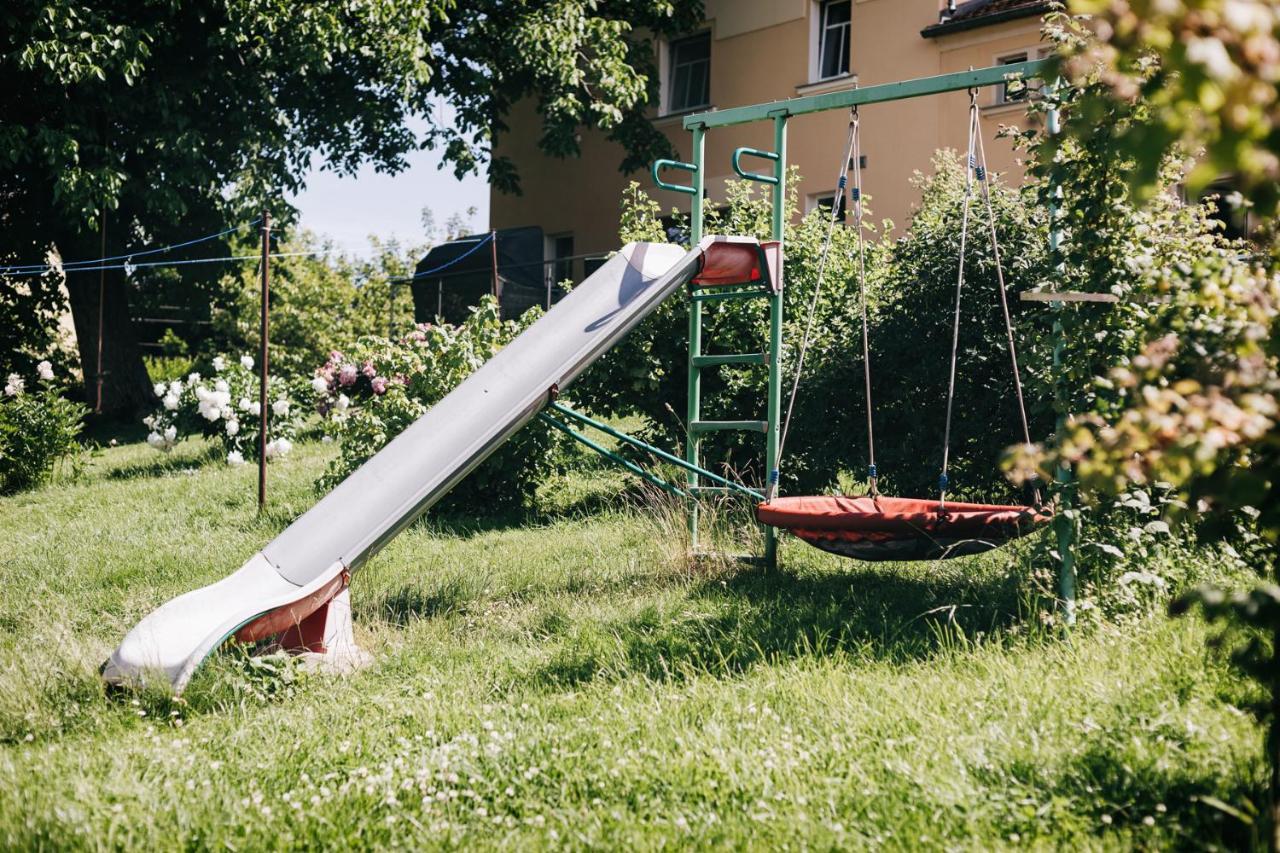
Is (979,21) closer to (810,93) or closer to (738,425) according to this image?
(810,93)

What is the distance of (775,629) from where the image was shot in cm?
431

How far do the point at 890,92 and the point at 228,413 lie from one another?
7.54 m

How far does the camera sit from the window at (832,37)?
51.6ft

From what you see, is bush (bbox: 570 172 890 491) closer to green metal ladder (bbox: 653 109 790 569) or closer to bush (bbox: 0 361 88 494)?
green metal ladder (bbox: 653 109 790 569)

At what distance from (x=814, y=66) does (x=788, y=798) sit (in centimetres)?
1483

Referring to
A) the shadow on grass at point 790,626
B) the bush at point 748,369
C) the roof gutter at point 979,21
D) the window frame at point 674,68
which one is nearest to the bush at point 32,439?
the bush at point 748,369

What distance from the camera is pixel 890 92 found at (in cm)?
535

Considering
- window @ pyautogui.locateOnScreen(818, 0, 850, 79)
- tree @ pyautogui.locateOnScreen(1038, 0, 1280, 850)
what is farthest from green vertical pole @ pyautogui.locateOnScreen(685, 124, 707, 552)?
window @ pyautogui.locateOnScreen(818, 0, 850, 79)

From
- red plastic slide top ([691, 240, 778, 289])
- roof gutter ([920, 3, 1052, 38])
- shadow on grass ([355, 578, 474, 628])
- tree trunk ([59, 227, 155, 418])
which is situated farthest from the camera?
tree trunk ([59, 227, 155, 418])

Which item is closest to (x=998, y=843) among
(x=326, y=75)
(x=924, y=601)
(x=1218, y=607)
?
(x=1218, y=607)

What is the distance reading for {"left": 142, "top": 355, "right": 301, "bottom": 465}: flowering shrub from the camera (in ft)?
33.8

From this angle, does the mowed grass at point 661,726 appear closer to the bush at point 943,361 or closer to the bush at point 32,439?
the bush at point 943,361

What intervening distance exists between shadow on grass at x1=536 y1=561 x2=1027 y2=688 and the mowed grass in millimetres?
18

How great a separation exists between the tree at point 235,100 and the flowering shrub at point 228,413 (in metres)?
3.24
